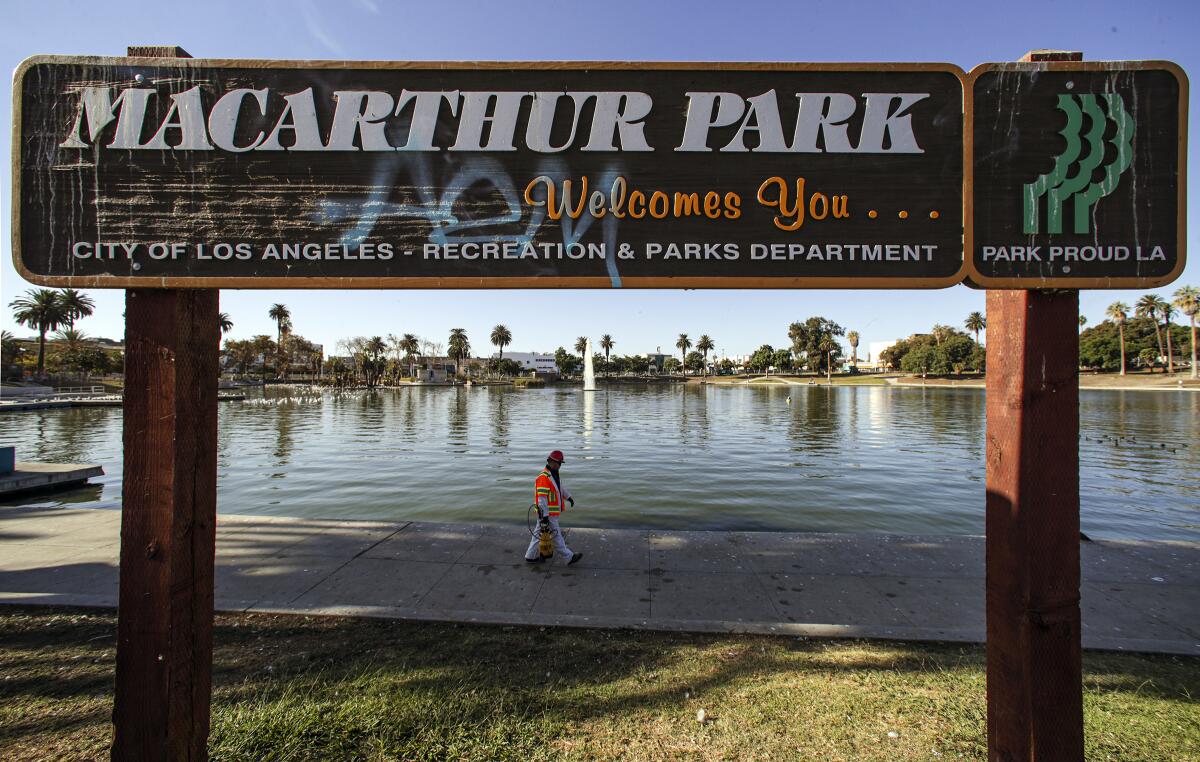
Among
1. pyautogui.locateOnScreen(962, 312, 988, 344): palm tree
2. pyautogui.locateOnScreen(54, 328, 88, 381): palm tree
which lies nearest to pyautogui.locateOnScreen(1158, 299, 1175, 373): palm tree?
pyautogui.locateOnScreen(962, 312, 988, 344): palm tree

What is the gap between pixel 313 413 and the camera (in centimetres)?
4681

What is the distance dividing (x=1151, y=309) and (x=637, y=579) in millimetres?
150705

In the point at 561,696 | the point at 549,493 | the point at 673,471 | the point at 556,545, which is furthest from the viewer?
the point at 673,471

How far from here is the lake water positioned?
43.3 feet

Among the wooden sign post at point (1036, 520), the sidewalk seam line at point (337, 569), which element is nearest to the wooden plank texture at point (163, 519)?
the sidewalk seam line at point (337, 569)

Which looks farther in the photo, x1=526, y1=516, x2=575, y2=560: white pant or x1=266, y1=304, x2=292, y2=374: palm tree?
x1=266, y1=304, x2=292, y2=374: palm tree

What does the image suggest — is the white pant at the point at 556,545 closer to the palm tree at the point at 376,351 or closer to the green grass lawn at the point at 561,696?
the green grass lawn at the point at 561,696

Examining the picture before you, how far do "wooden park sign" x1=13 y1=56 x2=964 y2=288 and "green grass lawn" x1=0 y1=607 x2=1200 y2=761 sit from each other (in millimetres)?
2932

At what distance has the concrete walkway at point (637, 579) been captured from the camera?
5453 millimetres

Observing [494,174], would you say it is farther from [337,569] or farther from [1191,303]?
[1191,303]

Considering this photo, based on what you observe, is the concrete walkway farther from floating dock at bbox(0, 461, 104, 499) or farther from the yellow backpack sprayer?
floating dock at bbox(0, 461, 104, 499)

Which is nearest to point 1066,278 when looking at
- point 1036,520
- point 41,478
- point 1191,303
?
point 1036,520

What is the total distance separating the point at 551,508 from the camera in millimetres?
7387

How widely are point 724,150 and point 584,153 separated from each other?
0.71 metres
